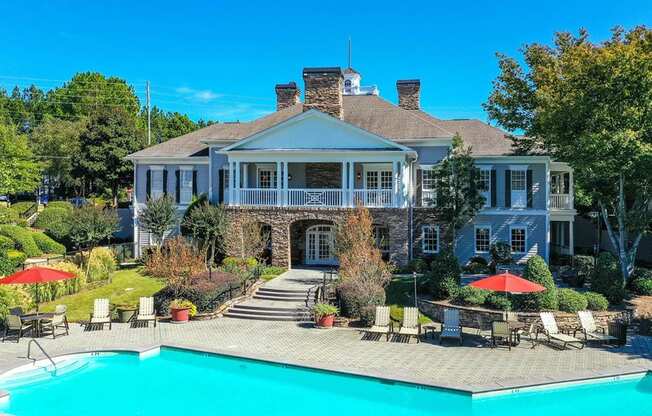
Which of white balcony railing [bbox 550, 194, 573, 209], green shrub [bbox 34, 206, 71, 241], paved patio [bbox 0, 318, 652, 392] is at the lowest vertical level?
paved patio [bbox 0, 318, 652, 392]

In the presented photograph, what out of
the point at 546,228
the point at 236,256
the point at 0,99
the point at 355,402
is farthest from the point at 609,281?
the point at 0,99

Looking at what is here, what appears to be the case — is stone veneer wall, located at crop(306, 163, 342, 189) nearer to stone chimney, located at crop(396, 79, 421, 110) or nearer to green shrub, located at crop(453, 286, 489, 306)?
stone chimney, located at crop(396, 79, 421, 110)

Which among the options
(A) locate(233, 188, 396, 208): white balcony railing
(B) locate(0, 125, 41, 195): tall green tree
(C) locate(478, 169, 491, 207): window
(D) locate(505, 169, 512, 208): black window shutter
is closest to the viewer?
(A) locate(233, 188, 396, 208): white balcony railing

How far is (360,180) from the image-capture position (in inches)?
1261

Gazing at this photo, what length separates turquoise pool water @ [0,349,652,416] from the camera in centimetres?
1266

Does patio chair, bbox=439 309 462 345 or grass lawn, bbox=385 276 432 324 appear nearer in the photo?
patio chair, bbox=439 309 462 345

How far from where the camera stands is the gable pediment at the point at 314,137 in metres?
29.2

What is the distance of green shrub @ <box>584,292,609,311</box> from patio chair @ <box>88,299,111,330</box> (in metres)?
18.4

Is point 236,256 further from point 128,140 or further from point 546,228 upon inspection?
point 128,140

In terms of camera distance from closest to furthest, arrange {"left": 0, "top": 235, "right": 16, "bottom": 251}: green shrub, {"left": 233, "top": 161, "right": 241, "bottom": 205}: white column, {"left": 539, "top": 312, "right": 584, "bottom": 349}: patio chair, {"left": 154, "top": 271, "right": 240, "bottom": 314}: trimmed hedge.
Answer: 1. {"left": 539, "top": 312, "right": 584, "bottom": 349}: patio chair
2. {"left": 154, "top": 271, "right": 240, "bottom": 314}: trimmed hedge
3. {"left": 233, "top": 161, "right": 241, "bottom": 205}: white column
4. {"left": 0, "top": 235, "right": 16, "bottom": 251}: green shrub

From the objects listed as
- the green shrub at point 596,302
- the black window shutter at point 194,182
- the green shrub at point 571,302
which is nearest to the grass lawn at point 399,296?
the green shrub at point 571,302

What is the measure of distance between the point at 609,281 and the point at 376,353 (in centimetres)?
1078

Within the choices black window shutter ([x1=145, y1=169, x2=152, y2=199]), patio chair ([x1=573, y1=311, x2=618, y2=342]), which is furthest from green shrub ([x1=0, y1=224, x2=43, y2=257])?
patio chair ([x1=573, y1=311, x2=618, y2=342])

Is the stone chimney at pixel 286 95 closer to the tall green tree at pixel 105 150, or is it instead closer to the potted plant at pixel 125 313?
the tall green tree at pixel 105 150
